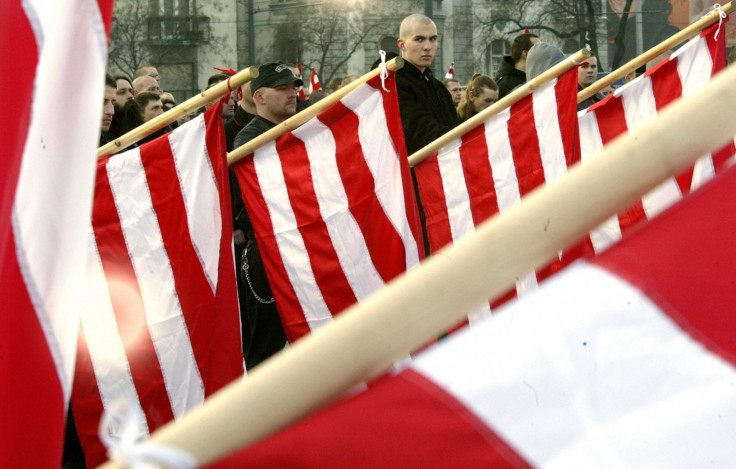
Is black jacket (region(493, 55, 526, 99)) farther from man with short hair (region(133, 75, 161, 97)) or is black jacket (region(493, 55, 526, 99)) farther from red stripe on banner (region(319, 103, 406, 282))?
red stripe on banner (region(319, 103, 406, 282))

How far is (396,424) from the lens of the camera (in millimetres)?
1010

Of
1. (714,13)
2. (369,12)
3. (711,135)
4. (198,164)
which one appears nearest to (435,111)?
(714,13)

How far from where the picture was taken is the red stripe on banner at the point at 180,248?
3941 millimetres

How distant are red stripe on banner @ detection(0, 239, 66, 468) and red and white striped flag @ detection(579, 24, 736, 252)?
4229mm

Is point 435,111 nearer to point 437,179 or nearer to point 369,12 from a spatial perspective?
point 437,179

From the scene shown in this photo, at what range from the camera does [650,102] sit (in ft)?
18.6

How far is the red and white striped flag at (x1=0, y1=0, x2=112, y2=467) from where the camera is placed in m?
1.30

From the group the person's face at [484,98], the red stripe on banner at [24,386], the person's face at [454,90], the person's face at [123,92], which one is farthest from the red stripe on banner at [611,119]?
the red stripe on banner at [24,386]

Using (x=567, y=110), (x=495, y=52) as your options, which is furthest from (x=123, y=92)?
(x=495, y=52)

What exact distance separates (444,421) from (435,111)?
15.8ft

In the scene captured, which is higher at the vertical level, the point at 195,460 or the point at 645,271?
the point at 645,271

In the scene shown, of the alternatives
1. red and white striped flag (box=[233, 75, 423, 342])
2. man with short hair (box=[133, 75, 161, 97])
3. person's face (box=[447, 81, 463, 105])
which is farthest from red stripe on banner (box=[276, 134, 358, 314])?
person's face (box=[447, 81, 463, 105])

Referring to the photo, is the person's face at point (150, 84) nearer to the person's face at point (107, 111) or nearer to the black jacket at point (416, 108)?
the person's face at point (107, 111)

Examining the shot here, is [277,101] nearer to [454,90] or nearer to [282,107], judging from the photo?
[282,107]
